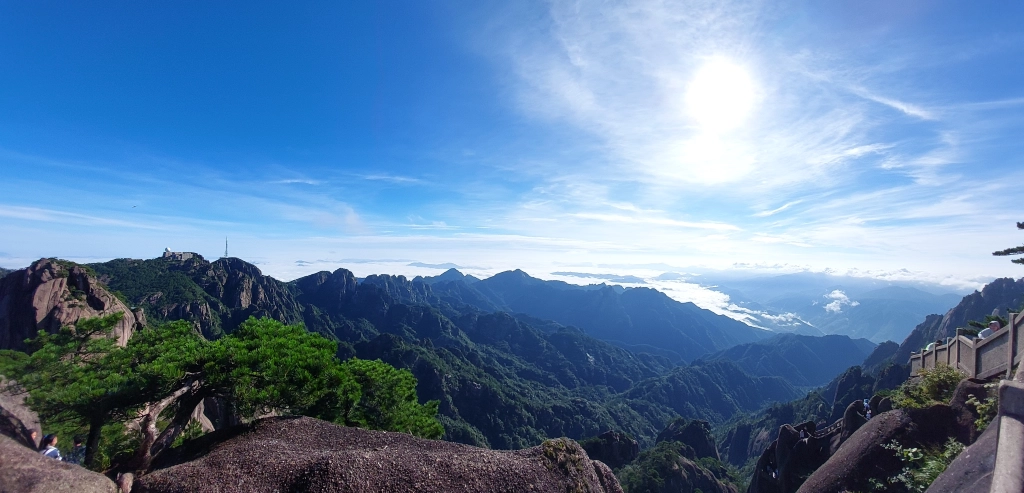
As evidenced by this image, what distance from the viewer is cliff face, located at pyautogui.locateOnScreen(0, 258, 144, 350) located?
125ft

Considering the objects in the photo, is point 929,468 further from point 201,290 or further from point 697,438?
point 201,290

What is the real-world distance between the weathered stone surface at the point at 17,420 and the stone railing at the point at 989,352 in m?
31.0

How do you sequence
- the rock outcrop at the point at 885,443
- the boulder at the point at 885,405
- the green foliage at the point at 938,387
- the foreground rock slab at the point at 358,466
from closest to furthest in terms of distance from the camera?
the foreground rock slab at the point at 358,466 < the rock outcrop at the point at 885,443 < the green foliage at the point at 938,387 < the boulder at the point at 885,405

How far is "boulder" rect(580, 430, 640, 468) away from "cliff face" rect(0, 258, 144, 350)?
241 ft

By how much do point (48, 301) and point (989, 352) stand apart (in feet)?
228

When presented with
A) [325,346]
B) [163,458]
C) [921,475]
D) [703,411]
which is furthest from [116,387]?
[703,411]

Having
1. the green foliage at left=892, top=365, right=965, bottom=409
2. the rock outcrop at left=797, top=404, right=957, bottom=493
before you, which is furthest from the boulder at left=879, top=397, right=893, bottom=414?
the rock outcrop at left=797, top=404, right=957, bottom=493

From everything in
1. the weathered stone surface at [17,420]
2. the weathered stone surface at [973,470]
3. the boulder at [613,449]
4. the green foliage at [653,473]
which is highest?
the weathered stone surface at [973,470]

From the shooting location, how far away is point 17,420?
12336mm

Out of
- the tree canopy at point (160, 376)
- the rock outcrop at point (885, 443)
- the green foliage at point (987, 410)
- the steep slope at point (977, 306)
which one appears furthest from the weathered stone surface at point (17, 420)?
the steep slope at point (977, 306)

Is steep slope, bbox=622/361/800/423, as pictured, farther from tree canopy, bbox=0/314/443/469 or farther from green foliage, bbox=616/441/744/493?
tree canopy, bbox=0/314/443/469

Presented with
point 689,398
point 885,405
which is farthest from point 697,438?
point 689,398

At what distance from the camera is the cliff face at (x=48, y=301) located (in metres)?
38.1

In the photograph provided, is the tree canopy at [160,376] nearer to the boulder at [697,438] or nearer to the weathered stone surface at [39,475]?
the weathered stone surface at [39,475]
